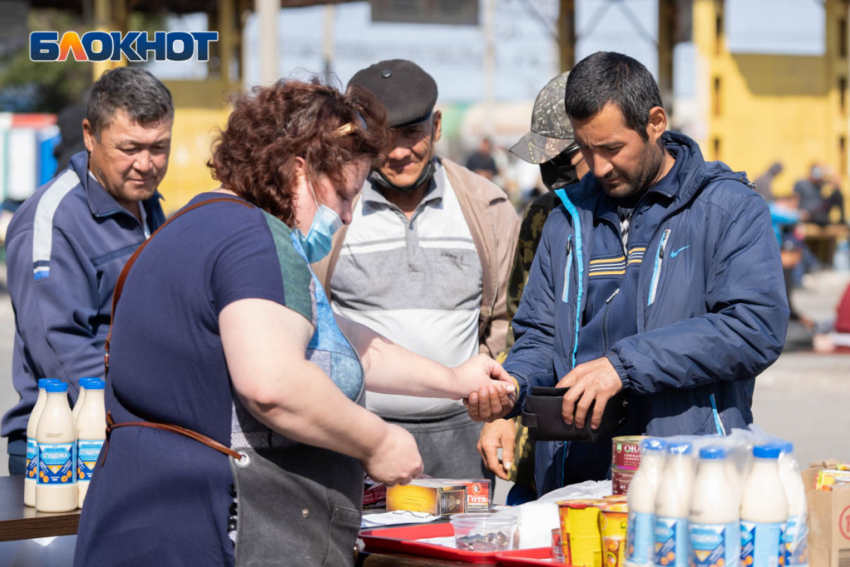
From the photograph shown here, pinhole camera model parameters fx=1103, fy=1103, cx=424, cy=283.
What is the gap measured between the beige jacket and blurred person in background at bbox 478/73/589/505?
268mm

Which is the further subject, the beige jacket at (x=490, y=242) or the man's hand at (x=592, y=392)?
the beige jacket at (x=490, y=242)

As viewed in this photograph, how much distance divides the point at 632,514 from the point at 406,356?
88 cm

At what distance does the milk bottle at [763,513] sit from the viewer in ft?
7.09

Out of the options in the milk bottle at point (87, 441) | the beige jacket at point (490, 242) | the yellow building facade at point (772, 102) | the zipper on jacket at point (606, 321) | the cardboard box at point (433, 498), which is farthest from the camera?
the yellow building facade at point (772, 102)

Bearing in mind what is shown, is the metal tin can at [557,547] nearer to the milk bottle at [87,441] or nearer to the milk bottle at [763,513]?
the milk bottle at [763,513]

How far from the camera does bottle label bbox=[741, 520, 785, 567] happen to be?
85.1 inches

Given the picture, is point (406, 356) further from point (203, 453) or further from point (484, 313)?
point (484, 313)

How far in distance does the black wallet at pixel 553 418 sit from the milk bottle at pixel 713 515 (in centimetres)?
75

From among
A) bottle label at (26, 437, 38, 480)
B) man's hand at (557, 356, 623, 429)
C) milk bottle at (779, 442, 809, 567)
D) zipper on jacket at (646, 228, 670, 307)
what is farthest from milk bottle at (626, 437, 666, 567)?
bottle label at (26, 437, 38, 480)

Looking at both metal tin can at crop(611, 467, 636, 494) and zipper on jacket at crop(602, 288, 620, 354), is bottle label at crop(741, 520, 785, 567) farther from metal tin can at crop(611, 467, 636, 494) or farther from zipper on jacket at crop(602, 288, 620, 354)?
zipper on jacket at crop(602, 288, 620, 354)

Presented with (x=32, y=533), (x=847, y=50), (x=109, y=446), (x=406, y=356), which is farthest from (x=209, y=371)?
(x=847, y=50)

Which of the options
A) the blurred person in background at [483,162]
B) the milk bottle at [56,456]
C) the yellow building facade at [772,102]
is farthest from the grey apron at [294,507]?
the blurred person in background at [483,162]

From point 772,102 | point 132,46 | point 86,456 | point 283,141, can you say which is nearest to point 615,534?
point 283,141

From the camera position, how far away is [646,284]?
3.01 m
